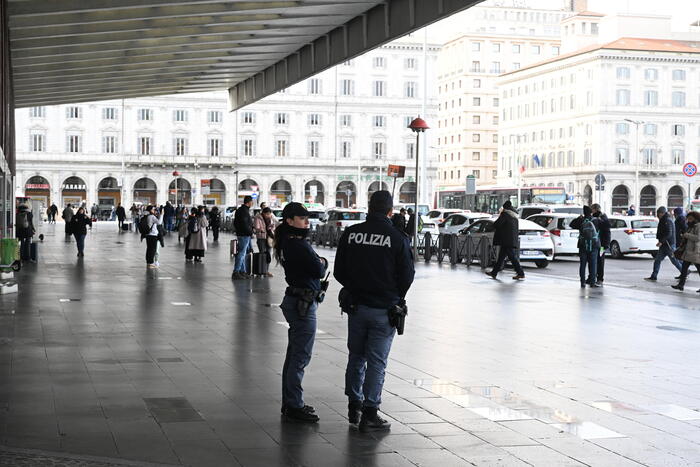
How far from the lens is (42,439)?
6.64 m

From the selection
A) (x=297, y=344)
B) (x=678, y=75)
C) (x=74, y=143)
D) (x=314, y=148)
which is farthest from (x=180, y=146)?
(x=297, y=344)

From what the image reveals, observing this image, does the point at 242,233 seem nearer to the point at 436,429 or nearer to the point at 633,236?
the point at 436,429

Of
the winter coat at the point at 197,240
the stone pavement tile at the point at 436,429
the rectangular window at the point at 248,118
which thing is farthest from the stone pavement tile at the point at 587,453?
the rectangular window at the point at 248,118

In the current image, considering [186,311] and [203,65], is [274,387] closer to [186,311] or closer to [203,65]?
[186,311]

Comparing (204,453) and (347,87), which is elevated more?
(347,87)

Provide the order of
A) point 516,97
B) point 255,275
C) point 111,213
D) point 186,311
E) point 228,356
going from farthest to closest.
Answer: point 516,97 < point 111,213 < point 255,275 < point 186,311 < point 228,356

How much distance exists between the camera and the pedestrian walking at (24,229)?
1046 inches

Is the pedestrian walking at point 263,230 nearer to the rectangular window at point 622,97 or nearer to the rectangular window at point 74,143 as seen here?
the rectangular window at point 74,143

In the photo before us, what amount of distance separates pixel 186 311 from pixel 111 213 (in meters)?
81.2

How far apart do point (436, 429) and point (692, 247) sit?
46.6 ft

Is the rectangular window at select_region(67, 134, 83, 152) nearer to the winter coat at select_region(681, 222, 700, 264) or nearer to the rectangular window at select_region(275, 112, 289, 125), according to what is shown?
the rectangular window at select_region(275, 112, 289, 125)

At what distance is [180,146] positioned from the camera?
10362 centimetres

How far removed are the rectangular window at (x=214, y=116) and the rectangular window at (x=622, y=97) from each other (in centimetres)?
4243

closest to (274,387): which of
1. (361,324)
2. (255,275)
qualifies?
(361,324)
